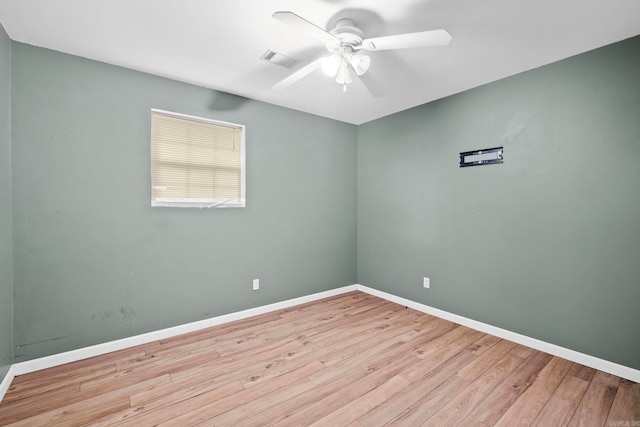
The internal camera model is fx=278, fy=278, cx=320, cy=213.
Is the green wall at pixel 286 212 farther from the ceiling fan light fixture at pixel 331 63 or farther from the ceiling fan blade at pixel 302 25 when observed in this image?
the ceiling fan blade at pixel 302 25

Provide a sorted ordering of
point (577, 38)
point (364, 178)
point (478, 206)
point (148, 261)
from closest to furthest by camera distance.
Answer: point (577, 38) → point (148, 261) → point (478, 206) → point (364, 178)

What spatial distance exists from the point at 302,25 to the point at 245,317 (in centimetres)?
293

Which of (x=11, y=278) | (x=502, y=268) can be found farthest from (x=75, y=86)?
(x=502, y=268)

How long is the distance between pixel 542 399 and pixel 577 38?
264 cm

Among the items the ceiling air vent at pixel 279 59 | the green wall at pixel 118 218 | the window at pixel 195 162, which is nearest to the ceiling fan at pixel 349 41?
the ceiling air vent at pixel 279 59

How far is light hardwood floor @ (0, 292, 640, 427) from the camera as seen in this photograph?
173 centimetres

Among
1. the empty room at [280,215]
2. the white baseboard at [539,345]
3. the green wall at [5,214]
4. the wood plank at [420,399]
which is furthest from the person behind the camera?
the white baseboard at [539,345]

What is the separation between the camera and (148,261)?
2684 millimetres

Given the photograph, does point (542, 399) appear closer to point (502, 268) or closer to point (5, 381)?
point (502, 268)

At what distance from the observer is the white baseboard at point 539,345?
2130mm

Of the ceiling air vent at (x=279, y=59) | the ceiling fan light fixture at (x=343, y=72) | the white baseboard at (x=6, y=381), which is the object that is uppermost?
the ceiling air vent at (x=279, y=59)

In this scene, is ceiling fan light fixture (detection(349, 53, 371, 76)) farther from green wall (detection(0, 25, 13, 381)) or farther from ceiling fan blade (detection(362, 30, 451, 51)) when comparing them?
green wall (detection(0, 25, 13, 381))

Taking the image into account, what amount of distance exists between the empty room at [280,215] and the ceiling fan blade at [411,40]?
2cm

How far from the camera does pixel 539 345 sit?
8.33ft
